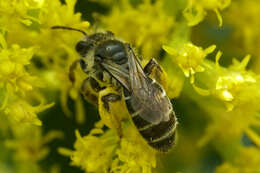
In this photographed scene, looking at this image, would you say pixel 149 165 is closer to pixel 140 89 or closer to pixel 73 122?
pixel 140 89

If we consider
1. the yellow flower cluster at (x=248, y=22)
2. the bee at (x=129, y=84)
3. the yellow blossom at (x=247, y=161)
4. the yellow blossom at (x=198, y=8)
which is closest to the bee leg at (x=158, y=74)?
the bee at (x=129, y=84)

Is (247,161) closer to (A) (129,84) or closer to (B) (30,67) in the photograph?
(A) (129,84)

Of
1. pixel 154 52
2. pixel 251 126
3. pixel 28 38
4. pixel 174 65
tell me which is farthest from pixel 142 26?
pixel 251 126

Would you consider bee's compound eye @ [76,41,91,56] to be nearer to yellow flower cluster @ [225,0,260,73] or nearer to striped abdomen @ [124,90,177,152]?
striped abdomen @ [124,90,177,152]

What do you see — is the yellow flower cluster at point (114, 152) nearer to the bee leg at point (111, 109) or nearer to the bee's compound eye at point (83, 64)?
the bee leg at point (111, 109)

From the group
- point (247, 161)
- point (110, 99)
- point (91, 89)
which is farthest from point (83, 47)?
point (247, 161)

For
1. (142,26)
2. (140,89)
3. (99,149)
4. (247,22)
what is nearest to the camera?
(140,89)

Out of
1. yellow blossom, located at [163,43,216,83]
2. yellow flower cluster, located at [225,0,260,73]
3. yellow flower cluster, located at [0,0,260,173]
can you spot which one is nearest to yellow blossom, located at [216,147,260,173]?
yellow flower cluster, located at [0,0,260,173]
